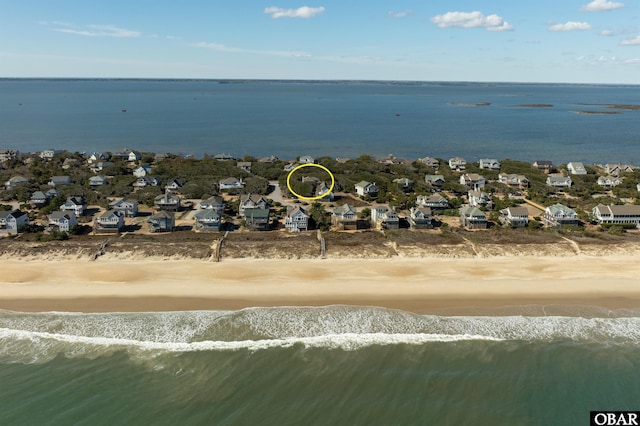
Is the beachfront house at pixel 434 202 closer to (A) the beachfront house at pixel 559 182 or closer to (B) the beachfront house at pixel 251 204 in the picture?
(B) the beachfront house at pixel 251 204

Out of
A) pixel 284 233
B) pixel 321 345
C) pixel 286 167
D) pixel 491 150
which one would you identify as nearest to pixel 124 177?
pixel 286 167

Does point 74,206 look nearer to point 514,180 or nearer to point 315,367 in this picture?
point 315,367

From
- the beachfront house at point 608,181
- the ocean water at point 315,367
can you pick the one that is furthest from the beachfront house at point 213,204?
the beachfront house at point 608,181

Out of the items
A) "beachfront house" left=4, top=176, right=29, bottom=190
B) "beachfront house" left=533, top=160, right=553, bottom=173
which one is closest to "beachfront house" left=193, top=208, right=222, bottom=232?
"beachfront house" left=4, top=176, right=29, bottom=190

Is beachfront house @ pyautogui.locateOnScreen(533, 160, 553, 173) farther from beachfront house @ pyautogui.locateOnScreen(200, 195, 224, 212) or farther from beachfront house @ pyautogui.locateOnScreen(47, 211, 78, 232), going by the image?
beachfront house @ pyautogui.locateOnScreen(47, 211, 78, 232)

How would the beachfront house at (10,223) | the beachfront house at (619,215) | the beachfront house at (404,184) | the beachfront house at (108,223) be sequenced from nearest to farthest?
the beachfront house at (10,223) → the beachfront house at (108,223) → the beachfront house at (619,215) → the beachfront house at (404,184)
